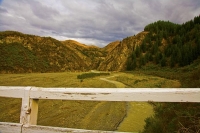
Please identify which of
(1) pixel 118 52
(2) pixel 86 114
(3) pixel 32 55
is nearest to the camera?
(2) pixel 86 114

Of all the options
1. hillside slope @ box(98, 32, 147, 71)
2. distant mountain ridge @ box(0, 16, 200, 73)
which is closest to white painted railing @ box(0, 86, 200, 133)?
distant mountain ridge @ box(0, 16, 200, 73)

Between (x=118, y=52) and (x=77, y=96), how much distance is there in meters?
82.0

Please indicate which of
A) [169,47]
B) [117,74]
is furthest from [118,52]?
[117,74]

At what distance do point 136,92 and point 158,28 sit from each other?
97.1 metres

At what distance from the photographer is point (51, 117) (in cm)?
909

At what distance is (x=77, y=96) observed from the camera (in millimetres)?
2203

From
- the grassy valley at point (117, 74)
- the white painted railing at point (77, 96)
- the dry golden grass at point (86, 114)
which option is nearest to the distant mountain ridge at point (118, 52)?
the grassy valley at point (117, 74)

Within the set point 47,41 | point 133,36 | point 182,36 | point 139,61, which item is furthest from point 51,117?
point 133,36

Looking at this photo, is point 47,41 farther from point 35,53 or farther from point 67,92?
point 67,92

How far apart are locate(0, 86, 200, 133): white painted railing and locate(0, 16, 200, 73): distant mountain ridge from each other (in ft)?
126

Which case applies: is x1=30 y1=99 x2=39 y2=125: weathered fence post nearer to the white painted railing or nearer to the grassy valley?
the white painted railing

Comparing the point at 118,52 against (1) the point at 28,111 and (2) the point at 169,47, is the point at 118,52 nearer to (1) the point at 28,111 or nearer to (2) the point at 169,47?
(2) the point at 169,47

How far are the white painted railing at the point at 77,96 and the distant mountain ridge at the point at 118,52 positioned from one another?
3850cm

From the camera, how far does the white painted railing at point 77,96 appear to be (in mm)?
1925
